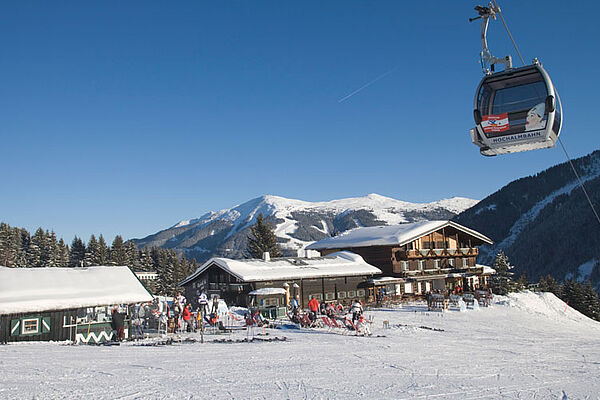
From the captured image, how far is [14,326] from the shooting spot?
19141 mm

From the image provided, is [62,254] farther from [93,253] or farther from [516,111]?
[516,111]

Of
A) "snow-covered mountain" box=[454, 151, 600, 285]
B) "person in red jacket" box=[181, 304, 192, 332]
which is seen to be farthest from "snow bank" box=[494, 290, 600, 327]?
"snow-covered mountain" box=[454, 151, 600, 285]

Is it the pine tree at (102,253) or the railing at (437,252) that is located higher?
the pine tree at (102,253)

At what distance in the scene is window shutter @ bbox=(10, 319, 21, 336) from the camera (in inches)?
750

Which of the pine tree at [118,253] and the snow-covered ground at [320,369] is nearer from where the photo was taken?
the snow-covered ground at [320,369]

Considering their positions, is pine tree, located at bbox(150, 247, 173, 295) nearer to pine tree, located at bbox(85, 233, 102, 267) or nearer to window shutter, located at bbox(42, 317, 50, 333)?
pine tree, located at bbox(85, 233, 102, 267)

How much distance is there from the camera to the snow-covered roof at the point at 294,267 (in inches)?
1310

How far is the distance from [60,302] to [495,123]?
17.8 meters

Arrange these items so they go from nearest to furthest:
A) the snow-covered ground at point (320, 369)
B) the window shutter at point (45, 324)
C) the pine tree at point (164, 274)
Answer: the snow-covered ground at point (320, 369), the window shutter at point (45, 324), the pine tree at point (164, 274)

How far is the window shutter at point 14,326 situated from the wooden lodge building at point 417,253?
85.0 ft

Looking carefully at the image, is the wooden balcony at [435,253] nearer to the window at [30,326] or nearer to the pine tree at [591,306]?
the pine tree at [591,306]

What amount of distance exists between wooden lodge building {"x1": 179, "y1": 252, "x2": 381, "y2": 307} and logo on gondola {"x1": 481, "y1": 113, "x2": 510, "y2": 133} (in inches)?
693

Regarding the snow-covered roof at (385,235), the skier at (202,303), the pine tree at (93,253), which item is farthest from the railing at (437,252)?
the pine tree at (93,253)

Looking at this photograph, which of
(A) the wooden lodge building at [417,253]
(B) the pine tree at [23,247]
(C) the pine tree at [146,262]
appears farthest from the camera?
(C) the pine tree at [146,262]
